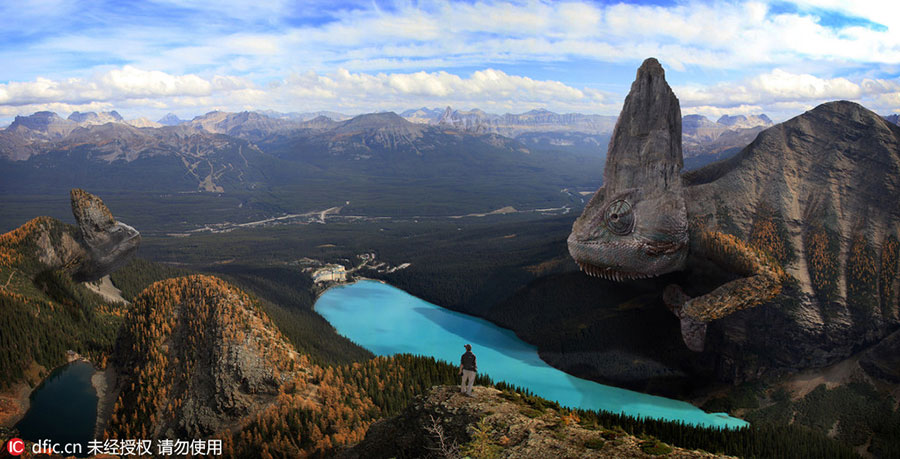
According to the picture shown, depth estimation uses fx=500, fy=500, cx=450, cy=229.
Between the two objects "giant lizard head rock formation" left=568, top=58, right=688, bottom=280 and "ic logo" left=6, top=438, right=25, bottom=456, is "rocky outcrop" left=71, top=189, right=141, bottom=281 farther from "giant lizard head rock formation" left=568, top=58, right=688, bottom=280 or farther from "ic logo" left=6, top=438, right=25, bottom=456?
"giant lizard head rock formation" left=568, top=58, right=688, bottom=280

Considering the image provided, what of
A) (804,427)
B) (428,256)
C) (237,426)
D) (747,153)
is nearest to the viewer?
(804,427)

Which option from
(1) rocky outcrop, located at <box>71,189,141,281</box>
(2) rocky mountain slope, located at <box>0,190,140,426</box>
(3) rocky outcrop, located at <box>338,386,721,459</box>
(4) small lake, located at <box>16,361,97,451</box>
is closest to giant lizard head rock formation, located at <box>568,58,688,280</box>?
(3) rocky outcrop, located at <box>338,386,721,459</box>

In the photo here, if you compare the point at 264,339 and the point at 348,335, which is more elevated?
the point at 264,339

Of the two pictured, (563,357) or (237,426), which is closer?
(237,426)

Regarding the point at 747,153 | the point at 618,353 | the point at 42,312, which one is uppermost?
the point at 747,153

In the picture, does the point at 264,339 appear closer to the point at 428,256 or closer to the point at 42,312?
the point at 42,312

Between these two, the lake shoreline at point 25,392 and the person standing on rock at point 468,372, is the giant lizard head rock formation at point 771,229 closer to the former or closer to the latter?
the person standing on rock at point 468,372

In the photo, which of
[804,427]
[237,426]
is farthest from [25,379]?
[804,427]
